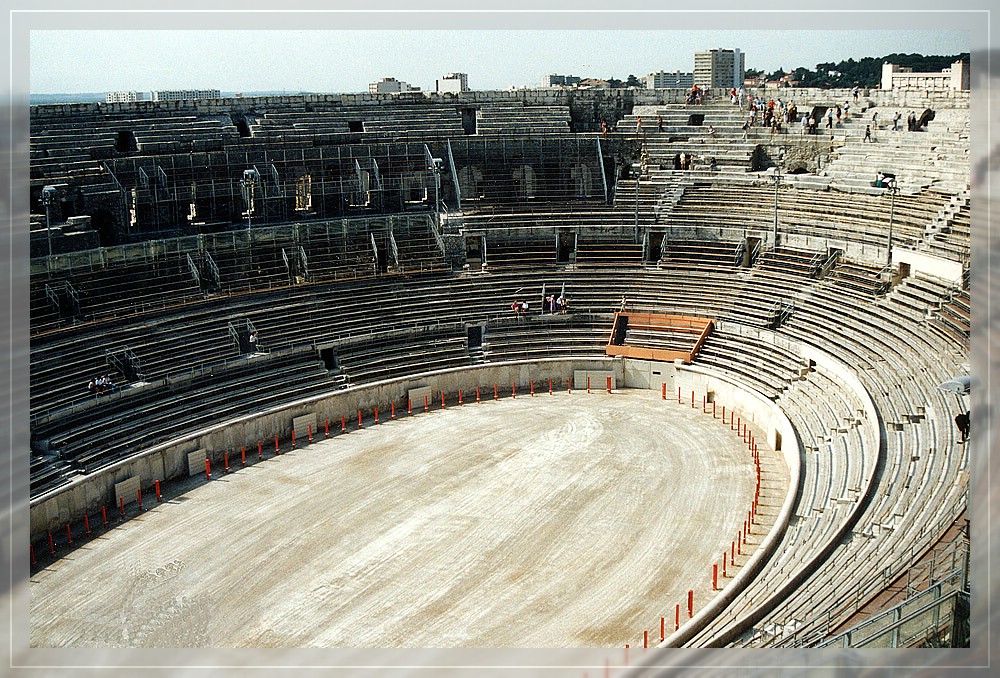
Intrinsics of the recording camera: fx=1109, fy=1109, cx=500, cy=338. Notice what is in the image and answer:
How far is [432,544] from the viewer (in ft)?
83.0

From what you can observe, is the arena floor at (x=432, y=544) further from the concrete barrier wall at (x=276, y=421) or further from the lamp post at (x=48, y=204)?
the lamp post at (x=48, y=204)

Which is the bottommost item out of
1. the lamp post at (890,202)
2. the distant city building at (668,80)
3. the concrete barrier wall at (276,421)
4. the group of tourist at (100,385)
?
the concrete barrier wall at (276,421)

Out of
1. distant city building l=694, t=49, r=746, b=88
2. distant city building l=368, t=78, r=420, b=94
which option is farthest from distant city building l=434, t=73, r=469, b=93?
distant city building l=694, t=49, r=746, b=88

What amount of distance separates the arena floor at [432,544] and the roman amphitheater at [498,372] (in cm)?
11

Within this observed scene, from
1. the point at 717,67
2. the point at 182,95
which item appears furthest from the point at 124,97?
the point at 717,67

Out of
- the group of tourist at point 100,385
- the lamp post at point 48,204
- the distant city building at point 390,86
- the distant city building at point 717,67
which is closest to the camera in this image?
the group of tourist at point 100,385

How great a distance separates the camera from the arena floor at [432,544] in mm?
21797

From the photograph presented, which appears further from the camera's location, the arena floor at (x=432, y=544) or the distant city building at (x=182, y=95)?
the distant city building at (x=182, y=95)

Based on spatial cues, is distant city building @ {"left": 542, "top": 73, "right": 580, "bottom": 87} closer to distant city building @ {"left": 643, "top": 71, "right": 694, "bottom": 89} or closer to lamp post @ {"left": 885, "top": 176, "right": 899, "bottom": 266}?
distant city building @ {"left": 643, "top": 71, "right": 694, "bottom": 89}

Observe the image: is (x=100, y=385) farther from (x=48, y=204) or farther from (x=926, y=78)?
(x=926, y=78)

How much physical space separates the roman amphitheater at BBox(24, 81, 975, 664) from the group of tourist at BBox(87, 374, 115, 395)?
0.33 metres

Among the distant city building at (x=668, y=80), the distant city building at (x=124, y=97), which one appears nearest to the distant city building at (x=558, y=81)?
the distant city building at (x=668, y=80)

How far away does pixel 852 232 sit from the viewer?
37.9 metres

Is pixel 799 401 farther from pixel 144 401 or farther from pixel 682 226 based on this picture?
pixel 144 401
